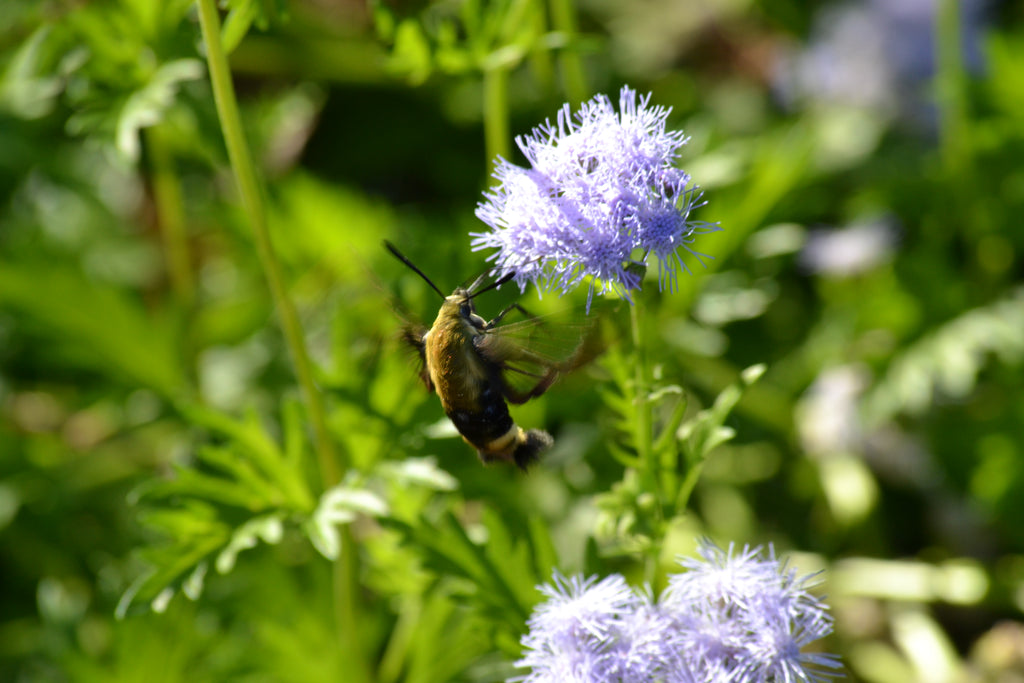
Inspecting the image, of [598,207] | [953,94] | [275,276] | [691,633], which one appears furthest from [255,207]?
[953,94]

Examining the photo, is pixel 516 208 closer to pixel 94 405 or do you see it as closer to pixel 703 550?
pixel 703 550

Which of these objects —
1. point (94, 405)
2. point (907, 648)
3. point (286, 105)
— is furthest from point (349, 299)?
point (907, 648)

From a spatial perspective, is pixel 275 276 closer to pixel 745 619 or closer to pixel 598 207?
pixel 598 207

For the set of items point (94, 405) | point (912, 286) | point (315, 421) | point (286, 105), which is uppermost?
point (286, 105)

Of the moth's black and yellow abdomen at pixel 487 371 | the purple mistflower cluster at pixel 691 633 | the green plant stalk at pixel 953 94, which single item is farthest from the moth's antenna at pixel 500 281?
the green plant stalk at pixel 953 94

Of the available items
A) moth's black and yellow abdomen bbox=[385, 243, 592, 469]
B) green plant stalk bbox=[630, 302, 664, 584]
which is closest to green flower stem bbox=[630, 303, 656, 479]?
green plant stalk bbox=[630, 302, 664, 584]

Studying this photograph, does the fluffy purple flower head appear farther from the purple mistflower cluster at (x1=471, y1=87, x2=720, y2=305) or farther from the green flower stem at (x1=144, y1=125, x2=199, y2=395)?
the green flower stem at (x1=144, y1=125, x2=199, y2=395)
